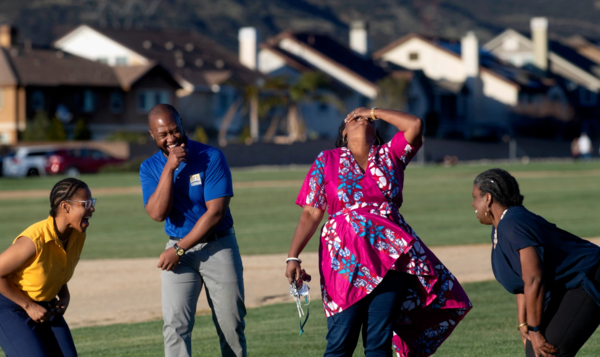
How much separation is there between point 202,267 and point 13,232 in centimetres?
1512

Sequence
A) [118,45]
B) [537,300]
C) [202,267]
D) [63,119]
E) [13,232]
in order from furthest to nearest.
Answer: [118,45] → [63,119] → [13,232] → [202,267] → [537,300]

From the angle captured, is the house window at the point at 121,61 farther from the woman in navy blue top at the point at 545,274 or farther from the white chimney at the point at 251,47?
the woman in navy blue top at the point at 545,274

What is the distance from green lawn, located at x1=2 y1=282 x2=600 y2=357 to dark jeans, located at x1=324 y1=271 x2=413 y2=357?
2.04 metres

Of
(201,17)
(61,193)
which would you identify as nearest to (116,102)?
(61,193)

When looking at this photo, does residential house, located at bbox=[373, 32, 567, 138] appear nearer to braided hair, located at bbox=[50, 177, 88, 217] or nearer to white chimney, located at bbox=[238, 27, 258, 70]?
white chimney, located at bbox=[238, 27, 258, 70]

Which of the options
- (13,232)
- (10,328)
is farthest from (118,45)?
(10,328)

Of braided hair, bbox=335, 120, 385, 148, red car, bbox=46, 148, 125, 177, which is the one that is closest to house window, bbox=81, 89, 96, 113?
red car, bbox=46, 148, 125, 177

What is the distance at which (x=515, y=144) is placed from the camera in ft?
218

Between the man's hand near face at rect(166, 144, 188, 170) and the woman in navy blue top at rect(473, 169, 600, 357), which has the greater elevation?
the man's hand near face at rect(166, 144, 188, 170)

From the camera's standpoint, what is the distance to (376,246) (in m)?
4.84

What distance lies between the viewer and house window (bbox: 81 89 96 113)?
5666 cm

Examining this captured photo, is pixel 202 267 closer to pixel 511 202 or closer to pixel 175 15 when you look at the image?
pixel 511 202

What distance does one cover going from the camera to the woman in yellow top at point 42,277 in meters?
4.89

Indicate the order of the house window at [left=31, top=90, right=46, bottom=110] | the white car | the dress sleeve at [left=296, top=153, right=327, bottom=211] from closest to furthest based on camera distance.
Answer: the dress sleeve at [left=296, top=153, right=327, bottom=211] → the white car → the house window at [left=31, top=90, right=46, bottom=110]
